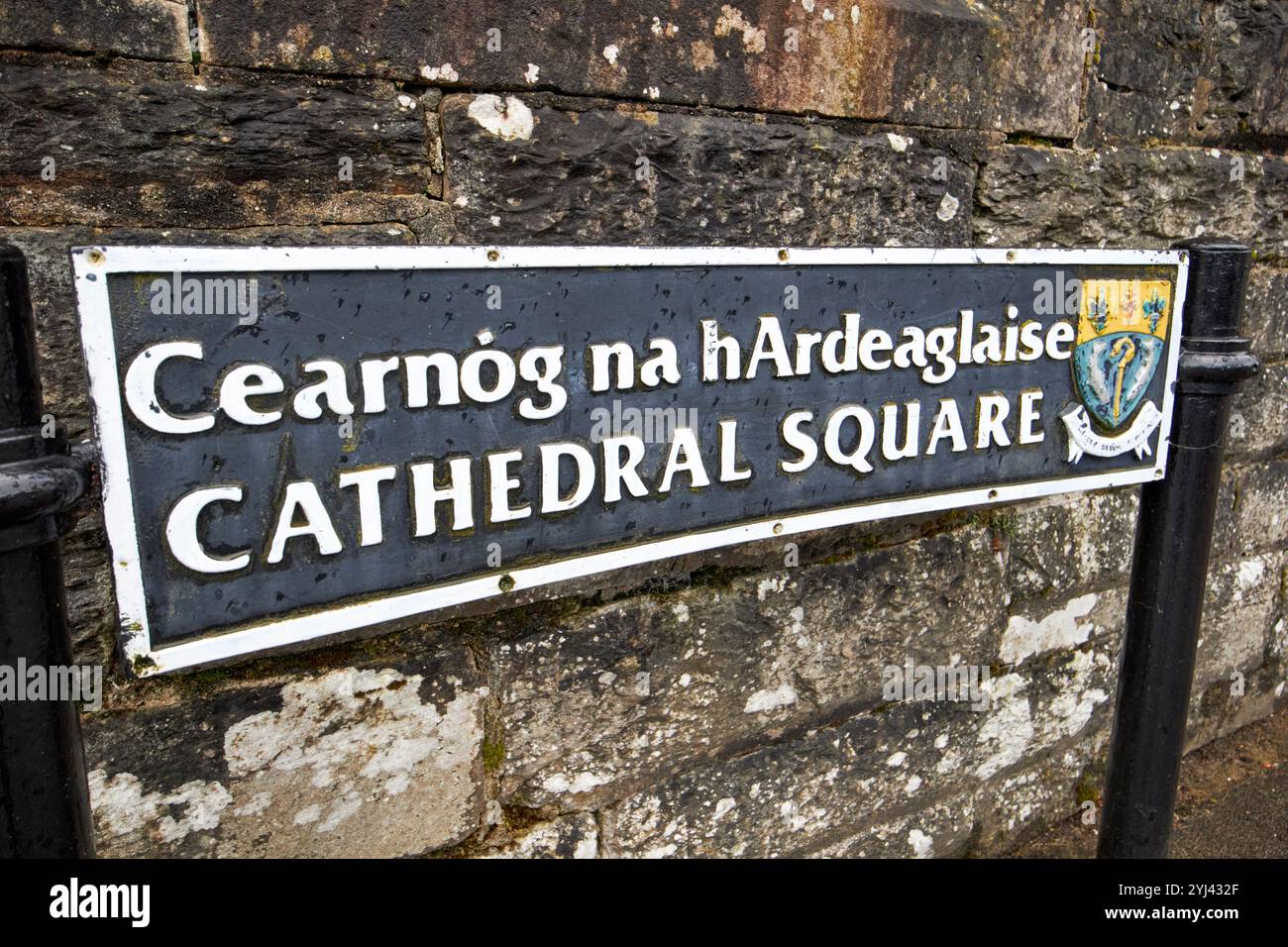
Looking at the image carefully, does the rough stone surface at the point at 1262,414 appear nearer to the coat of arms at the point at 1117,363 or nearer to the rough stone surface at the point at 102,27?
the coat of arms at the point at 1117,363

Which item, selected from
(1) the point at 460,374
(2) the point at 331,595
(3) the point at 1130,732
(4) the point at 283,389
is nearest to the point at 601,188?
(1) the point at 460,374

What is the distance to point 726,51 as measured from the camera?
139 centimetres

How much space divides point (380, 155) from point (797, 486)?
74 centimetres

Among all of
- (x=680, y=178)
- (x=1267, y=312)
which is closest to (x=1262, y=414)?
(x=1267, y=312)

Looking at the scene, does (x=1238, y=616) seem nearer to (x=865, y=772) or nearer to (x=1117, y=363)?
(x=865, y=772)

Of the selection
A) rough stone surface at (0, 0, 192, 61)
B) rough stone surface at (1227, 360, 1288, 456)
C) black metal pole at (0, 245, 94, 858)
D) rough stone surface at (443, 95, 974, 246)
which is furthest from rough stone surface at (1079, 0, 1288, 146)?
black metal pole at (0, 245, 94, 858)

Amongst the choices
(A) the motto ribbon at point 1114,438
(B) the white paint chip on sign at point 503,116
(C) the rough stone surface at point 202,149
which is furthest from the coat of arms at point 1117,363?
(C) the rough stone surface at point 202,149

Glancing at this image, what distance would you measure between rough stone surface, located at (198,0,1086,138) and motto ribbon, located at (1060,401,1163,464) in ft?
2.14

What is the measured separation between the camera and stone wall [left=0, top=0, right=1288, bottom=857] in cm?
109

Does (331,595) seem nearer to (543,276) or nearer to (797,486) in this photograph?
(543,276)

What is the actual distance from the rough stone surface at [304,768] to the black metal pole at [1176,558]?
1.08m
